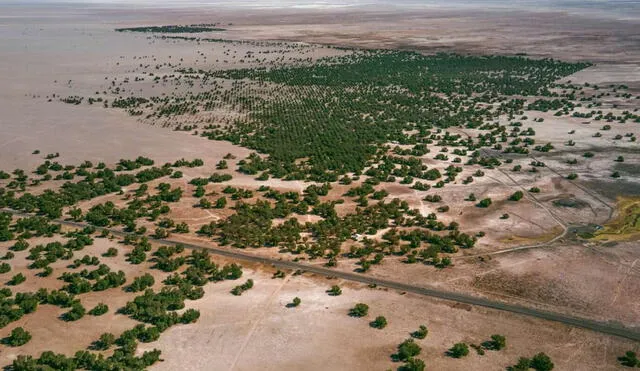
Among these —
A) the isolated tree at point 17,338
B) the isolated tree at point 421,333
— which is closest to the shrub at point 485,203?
the isolated tree at point 421,333

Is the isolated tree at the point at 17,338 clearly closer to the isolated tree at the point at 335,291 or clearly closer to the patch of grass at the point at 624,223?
the isolated tree at the point at 335,291

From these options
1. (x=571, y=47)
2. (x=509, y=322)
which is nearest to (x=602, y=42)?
(x=571, y=47)

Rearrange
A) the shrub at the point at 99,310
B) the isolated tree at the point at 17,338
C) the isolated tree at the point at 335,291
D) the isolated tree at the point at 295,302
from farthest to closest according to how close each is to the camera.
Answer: the isolated tree at the point at 335,291 → the isolated tree at the point at 295,302 → the shrub at the point at 99,310 → the isolated tree at the point at 17,338

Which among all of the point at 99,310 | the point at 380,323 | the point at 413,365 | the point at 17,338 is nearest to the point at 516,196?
the point at 380,323

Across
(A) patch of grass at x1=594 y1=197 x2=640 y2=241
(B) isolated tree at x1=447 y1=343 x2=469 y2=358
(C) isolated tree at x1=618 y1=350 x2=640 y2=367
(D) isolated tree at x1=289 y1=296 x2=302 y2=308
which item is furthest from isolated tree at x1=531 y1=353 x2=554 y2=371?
(A) patch of grass at x1=594 y1=197 x2=640 y2=241

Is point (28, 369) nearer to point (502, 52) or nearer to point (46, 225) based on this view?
point (46, 225)

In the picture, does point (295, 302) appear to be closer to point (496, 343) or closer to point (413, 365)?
point (413, 365)
